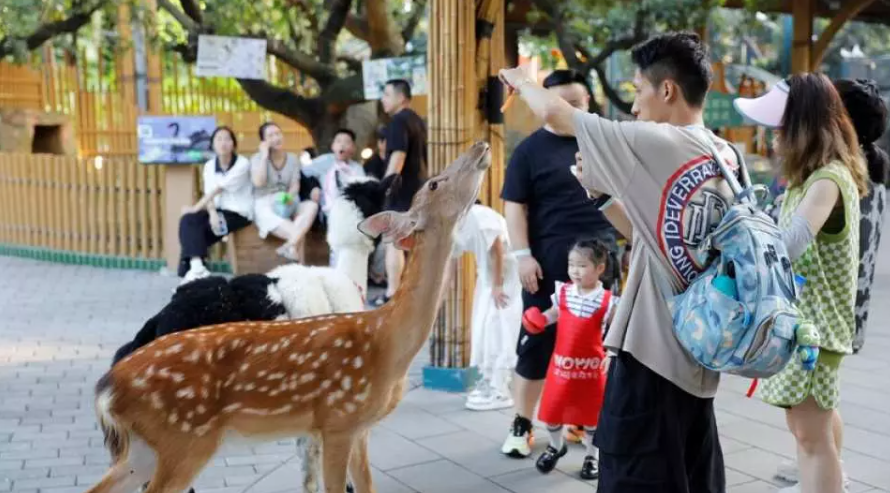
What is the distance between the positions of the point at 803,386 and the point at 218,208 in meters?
7.03

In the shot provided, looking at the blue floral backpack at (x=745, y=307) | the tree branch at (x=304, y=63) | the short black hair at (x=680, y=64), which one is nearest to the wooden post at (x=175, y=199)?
the tree branch at (x=304, y=63)

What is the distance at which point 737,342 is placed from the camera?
266cm

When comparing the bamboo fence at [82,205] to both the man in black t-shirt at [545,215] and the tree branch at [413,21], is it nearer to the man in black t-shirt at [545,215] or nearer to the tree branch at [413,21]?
the tree branch at [413,21]

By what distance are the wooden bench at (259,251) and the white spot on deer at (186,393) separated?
A: 638 centimetres

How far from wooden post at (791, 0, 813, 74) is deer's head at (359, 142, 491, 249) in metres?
14.4

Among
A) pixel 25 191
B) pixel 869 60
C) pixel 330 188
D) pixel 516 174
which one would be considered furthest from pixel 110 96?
pixel 869 60

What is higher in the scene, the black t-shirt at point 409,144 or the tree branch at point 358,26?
the tree branch at point 358,26

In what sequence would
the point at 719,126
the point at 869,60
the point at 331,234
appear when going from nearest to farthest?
the point at 331,234, the point at 719,126, the point at 869,60

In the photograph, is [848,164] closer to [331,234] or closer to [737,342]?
[737,342]

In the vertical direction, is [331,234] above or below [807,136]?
below

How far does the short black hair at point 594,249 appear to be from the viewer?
15.2 feet

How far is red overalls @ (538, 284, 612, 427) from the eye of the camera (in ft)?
15.3

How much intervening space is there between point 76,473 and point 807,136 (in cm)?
364

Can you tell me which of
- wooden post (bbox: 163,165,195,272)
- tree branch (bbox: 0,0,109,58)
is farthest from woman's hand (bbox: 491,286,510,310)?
tree branch (bbox: 0,0,109,58)
